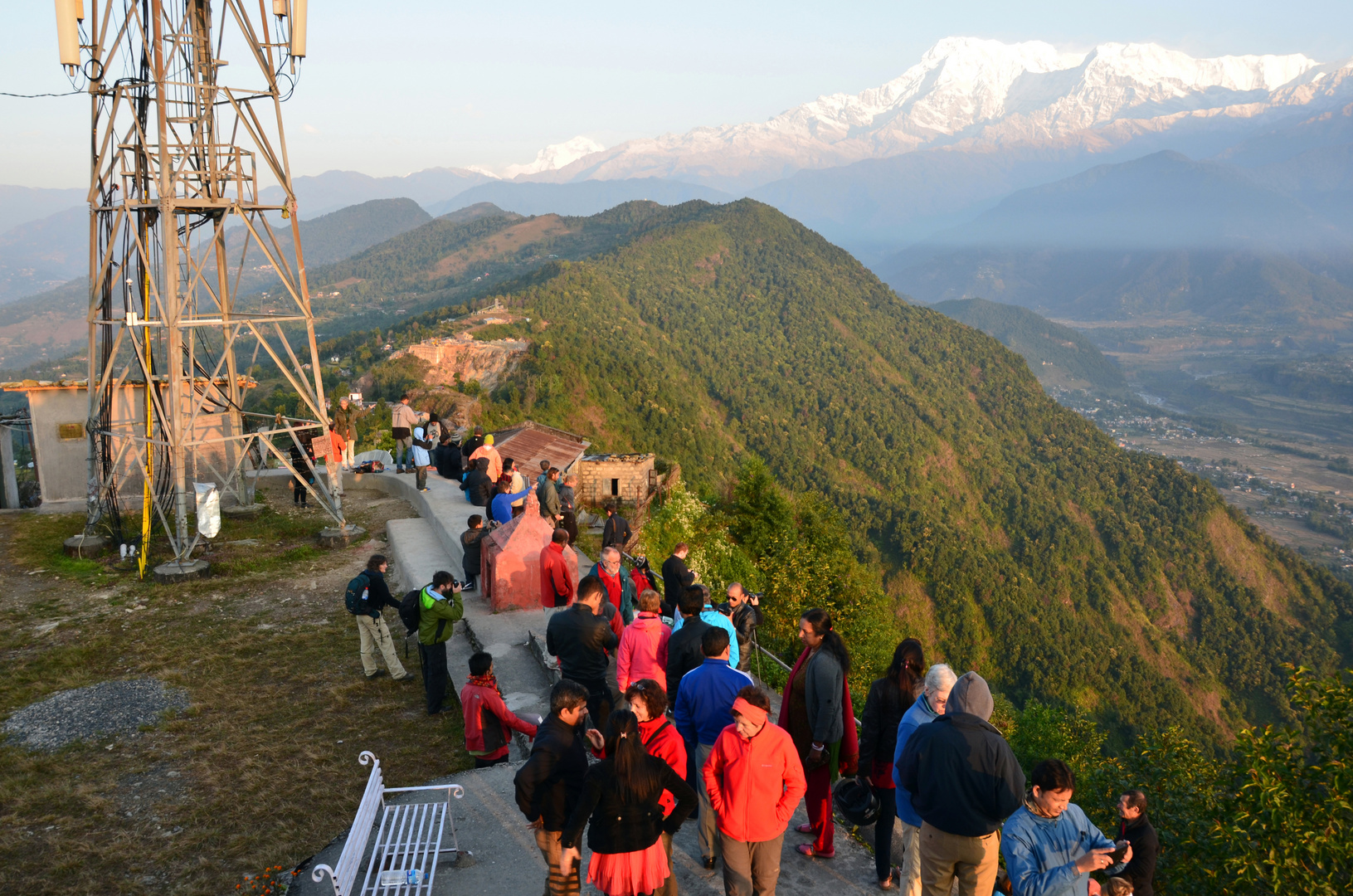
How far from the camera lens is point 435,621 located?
22.5ft

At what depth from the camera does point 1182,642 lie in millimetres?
71688

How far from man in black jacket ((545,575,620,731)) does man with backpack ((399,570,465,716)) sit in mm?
1422

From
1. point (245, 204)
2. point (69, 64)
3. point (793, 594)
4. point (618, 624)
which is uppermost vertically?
point (69, 64)

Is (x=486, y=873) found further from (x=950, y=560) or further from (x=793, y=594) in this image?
(x=950, y=560)

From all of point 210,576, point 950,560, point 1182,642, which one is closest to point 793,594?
point 210,576

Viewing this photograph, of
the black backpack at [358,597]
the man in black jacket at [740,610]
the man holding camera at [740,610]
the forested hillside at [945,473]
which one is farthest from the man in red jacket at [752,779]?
the forested hillside at [945,473]

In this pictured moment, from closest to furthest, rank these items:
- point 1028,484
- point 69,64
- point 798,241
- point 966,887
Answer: point 966,887
point 69,64
point 1028,484
point 798,241

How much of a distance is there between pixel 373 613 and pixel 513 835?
317 centimetres

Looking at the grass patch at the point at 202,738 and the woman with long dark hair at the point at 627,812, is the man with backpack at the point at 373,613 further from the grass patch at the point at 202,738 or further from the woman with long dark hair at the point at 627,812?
the woman with long dark hair at the point at 627,812

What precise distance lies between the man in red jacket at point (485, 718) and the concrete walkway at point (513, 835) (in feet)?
0.57

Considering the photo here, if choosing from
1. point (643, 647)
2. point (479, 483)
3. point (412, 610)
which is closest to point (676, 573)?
point (643, 647)

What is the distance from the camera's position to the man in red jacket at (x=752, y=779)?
13.2 feet

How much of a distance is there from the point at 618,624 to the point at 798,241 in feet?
407

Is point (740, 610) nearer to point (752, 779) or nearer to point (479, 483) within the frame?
point (752, 779)
